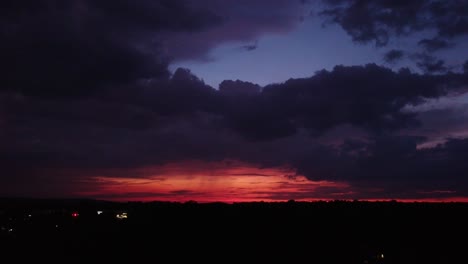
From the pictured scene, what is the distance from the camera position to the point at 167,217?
149 metres

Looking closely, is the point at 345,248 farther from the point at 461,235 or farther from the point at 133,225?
the point at 133,225

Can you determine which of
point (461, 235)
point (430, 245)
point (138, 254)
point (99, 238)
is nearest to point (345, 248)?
point (430, 245)

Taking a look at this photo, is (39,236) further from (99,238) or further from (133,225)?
(133,225)

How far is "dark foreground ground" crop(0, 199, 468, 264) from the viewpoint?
83312 mm

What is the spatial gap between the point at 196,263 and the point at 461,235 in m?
52.3

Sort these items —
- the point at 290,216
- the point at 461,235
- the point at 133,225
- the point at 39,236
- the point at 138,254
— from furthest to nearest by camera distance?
the point at 290,216
the point at 133,225
the point at 39,236
the point at 461,235
the point at 138,254

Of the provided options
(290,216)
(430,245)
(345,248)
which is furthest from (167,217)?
(430,245)

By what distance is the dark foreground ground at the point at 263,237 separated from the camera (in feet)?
273

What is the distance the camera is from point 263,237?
10894 centimetres

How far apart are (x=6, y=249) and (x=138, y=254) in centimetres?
2145

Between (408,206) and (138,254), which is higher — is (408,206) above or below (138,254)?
above

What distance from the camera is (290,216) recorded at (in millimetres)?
140375

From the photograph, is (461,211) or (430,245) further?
(461,211)

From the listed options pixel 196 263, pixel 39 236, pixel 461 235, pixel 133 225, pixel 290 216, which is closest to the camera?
pixel 196 263
